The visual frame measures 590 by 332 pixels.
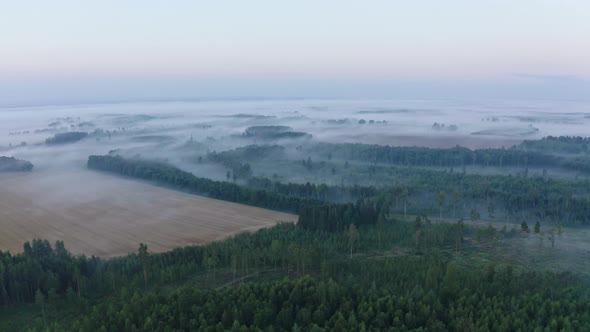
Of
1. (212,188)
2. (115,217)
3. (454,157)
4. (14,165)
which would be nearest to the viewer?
(115,217)


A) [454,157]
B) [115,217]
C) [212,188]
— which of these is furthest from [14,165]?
[454,157]

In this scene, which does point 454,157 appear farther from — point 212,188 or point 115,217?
point 115,217

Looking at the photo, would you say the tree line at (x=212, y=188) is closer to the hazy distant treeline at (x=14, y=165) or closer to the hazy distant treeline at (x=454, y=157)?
the hazy distant treeline at (x=14, y=165)

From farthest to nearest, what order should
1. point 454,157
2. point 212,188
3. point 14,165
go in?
point 454,157 < point 14,165 < point 212,188

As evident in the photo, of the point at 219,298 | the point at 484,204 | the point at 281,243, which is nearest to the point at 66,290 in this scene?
the point at 219,298

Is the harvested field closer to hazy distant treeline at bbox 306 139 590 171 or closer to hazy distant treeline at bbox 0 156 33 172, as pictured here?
hazy distant treeline at bbox 0 156 33 172

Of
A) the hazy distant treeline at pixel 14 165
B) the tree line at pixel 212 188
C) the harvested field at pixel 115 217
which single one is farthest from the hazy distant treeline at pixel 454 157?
the hazy distant treeline at pixel 14 165

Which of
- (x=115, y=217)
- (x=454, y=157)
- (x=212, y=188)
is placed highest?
(x=454, y=157)

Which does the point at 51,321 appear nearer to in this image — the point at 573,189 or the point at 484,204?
the point at 484,204
